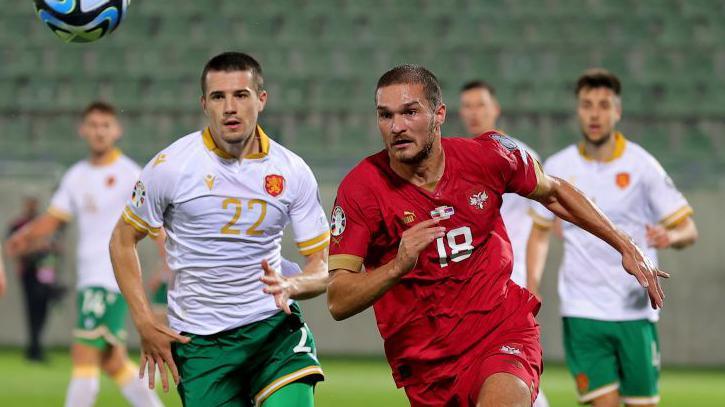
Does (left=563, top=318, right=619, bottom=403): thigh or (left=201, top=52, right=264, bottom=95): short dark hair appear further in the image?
(left=563, top=318, right=619, bottom=403): thigh

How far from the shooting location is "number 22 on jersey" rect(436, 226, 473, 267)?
17.1ft

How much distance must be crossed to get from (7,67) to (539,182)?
12693mm

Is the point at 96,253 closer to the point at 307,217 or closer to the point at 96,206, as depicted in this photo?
the point at 96,206

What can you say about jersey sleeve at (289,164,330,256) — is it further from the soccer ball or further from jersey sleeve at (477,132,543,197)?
the soccer ball

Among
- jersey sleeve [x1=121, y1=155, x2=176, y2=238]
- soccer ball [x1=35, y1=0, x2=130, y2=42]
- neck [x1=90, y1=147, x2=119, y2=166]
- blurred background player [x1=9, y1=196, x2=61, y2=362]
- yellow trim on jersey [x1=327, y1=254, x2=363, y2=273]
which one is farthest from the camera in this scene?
blurred background player [x1=9, y1=196, x2=61, y2=362]

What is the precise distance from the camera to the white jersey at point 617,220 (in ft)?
25.6

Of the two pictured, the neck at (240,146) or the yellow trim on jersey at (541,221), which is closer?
the neck at (240,146)

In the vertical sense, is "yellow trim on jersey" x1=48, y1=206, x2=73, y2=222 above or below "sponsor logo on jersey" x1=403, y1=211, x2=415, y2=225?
above

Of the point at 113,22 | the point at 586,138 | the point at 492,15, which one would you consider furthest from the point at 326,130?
the point at 113,22

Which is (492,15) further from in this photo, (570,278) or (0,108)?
(570,278)

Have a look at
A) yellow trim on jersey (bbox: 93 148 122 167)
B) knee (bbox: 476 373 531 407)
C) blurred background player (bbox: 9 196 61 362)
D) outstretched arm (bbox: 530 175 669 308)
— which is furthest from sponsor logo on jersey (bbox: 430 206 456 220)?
blurred background player (bbox: 9 196 61 362)

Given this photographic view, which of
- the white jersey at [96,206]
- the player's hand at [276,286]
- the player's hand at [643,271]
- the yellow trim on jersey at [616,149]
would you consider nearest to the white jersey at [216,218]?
the player's hand at [276,286]

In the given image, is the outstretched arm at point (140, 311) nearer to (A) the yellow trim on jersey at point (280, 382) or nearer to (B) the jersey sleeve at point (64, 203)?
(A) the yellow trim on jersey at point (280, 382)

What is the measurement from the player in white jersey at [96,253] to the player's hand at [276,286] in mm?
3799
